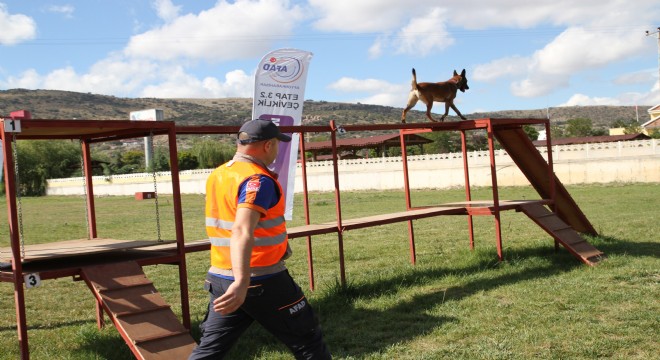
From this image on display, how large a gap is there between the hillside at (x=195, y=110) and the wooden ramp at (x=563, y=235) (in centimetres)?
10598

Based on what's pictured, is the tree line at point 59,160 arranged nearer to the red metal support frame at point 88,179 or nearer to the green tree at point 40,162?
the green tree at point 40,162

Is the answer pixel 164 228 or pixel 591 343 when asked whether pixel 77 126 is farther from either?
pixel 164 228

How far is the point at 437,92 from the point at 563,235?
294cm

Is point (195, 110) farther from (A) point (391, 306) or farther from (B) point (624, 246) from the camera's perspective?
(A) point (391, 306)

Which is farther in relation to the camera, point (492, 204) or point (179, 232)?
point (492, 204)

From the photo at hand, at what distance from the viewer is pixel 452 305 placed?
781 cm

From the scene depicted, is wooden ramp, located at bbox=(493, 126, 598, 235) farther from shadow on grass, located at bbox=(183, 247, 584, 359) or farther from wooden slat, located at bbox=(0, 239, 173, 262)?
wooden slat, located at bbox=(0, 239, 173, 262)

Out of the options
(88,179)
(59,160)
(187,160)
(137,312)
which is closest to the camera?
(137,312)

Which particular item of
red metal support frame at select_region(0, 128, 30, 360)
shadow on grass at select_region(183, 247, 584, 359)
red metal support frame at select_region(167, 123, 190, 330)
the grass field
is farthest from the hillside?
red metal support frame at select_region(0, 128, 30, 360)

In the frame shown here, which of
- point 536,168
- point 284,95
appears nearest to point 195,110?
point 536,168

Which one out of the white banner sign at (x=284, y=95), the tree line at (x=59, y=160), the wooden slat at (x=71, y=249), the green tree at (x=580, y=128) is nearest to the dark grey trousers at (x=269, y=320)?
the wooden slat at (x=71, y=249)

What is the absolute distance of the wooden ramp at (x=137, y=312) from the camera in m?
5.67

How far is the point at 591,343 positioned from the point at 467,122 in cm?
513

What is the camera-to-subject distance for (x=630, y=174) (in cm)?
3419
